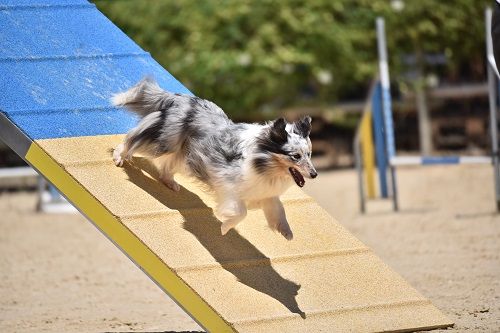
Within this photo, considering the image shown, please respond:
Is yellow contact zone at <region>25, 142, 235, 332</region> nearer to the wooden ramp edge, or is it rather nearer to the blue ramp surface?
the wooden ramp edge

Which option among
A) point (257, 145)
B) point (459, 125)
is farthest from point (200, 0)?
point (257, 145)

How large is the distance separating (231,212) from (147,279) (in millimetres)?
3130

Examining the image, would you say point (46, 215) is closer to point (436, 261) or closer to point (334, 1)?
point (436, 261)

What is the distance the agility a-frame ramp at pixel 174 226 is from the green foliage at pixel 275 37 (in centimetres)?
1206

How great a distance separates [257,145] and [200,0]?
13756mm

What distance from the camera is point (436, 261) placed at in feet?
26.9

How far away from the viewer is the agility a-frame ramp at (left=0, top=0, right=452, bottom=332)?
510cm

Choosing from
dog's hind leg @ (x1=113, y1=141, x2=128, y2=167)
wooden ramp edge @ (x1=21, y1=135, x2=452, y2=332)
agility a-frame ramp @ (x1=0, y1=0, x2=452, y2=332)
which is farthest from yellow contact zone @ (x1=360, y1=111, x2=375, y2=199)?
dog's hind leg @ (x1=113, y1=141, x2=128, y2=167)

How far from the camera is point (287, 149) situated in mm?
5039

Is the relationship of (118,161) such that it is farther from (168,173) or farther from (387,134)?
(387,134)

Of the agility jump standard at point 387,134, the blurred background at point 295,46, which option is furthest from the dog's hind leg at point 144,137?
the blurred background at point 295,46

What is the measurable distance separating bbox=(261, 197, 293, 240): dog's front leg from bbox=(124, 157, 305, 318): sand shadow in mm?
177

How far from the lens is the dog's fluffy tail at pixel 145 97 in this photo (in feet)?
18.9

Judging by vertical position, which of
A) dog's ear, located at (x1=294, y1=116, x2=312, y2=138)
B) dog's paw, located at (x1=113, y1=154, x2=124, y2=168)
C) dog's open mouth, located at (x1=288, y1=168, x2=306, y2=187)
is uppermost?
dog's ear, located at (x1=294, y1=116, x2=312, y2=138)
